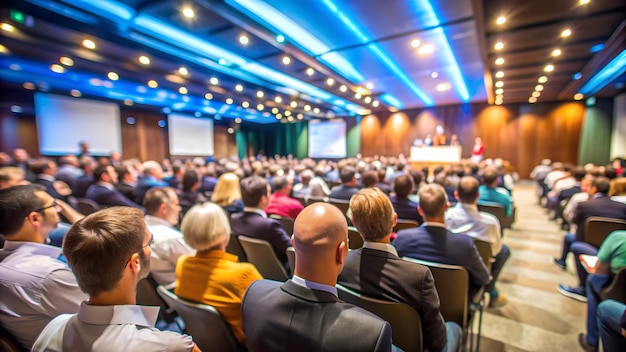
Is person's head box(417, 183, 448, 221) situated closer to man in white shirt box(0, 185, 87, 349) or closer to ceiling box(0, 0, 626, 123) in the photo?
man in white shirt box(0, 185, 87, 349)

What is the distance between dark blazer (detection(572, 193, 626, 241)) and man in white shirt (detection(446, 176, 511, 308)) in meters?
Result: 1.23

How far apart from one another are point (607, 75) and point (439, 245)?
9663 millimetres

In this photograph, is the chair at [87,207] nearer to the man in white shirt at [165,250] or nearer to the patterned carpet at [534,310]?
the man in white shirt at [165,250]

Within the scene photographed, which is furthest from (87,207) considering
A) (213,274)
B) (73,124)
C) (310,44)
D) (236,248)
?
(73,124)

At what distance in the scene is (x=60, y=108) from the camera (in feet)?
31.2

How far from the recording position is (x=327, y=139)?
56.9 feet

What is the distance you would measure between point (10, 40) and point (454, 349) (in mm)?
8167

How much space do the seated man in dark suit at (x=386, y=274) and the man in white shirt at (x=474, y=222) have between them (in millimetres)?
1114

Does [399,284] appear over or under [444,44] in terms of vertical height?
under

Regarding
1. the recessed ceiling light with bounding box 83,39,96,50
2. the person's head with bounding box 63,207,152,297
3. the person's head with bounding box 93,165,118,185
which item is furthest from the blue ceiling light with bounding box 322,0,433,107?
the person's head with bounding box 63,207,152,297

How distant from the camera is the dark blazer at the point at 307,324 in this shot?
2.40 ft

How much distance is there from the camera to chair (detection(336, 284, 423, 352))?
107 centimetres

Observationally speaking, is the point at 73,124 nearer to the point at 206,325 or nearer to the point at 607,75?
the point at 206,325

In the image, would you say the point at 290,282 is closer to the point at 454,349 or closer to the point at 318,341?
the point at 318,341
